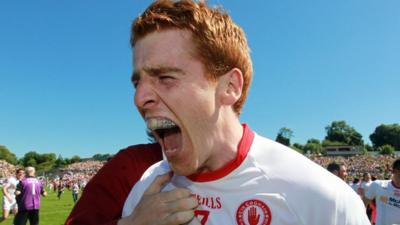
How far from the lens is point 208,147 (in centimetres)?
212

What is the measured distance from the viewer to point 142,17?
225cm

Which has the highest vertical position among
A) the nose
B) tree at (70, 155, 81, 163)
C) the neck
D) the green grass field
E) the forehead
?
tree at (70, 155, 81, 163)

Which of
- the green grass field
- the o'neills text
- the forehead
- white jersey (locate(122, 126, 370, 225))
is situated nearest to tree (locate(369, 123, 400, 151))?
→ the green grass field

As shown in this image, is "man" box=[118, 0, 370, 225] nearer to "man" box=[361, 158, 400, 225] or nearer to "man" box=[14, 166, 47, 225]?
"man" box=[361, 158, 400, 225]

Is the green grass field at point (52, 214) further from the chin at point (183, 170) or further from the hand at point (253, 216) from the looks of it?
the hand at point (253, 216)

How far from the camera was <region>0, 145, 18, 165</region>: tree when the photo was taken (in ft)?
509

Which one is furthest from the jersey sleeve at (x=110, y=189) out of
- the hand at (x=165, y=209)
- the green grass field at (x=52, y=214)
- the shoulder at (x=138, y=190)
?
the green grass field at (x=52, y=214)

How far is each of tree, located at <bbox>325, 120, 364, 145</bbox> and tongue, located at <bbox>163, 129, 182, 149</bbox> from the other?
541 feet

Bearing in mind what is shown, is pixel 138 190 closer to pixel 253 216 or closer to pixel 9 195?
pixel 253 216

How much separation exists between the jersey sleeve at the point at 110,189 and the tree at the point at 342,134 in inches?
6485

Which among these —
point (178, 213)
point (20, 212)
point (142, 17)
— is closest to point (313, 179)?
point (178, 213)

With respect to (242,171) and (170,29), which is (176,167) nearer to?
(242,171)

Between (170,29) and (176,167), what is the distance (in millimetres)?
746

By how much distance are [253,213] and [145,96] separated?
2.68 feet
